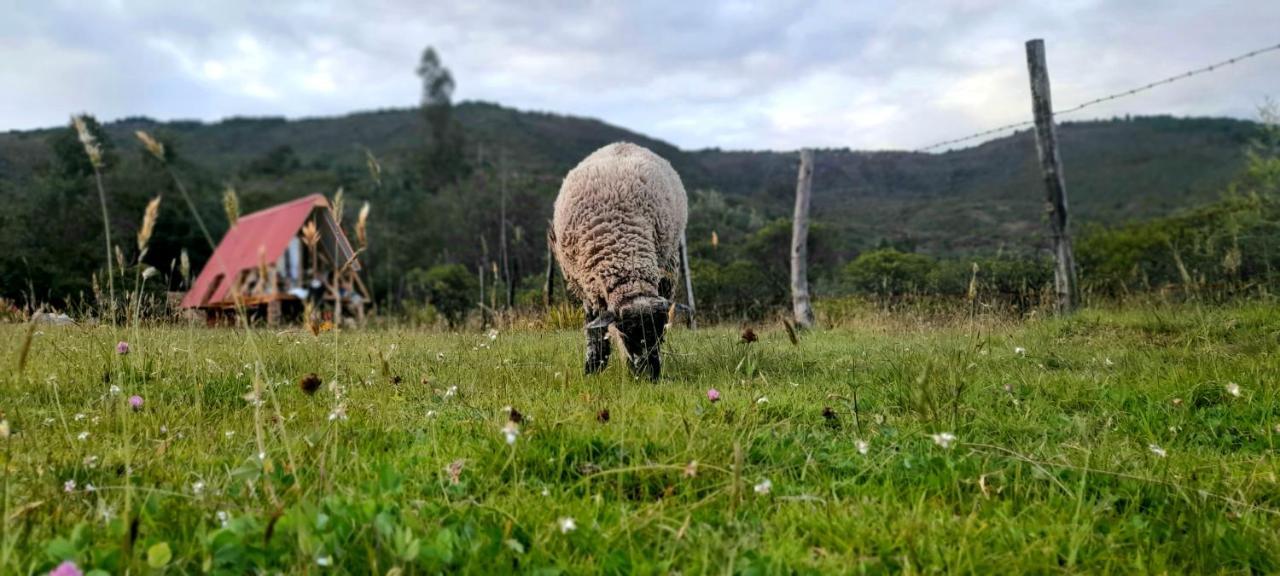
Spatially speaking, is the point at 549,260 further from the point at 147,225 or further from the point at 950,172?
the point at 950,172

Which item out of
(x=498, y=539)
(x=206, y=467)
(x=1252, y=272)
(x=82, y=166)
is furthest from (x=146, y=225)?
(x=82, y=166)

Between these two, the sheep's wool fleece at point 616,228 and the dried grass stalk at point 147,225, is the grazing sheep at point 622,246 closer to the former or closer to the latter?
the sheep's wool fleece at point 616,228

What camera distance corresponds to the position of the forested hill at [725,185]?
30.9 m

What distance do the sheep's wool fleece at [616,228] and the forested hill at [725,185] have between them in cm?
320

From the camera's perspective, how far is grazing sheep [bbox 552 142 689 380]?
A: 5555 mm

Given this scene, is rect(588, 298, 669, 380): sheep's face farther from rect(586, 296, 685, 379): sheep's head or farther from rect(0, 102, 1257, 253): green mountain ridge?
rect(0, 102, 1257, 253): green mountain ridge

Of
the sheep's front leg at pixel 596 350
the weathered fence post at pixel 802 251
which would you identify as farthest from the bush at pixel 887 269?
the sheep's front leg at pixel 596 350

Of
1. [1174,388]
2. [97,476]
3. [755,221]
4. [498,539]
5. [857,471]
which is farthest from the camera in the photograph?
[755,221]

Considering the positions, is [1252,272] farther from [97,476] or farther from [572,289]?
[97,476]

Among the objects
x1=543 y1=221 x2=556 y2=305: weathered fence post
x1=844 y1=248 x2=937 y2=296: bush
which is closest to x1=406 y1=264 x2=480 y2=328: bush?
x1=543 y1=221 x2=556 y2=305: weathered fence post

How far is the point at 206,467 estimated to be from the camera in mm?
2826

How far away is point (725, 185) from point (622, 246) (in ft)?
193

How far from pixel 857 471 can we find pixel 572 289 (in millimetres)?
5135

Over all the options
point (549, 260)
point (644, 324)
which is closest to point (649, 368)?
point (644, 324)
